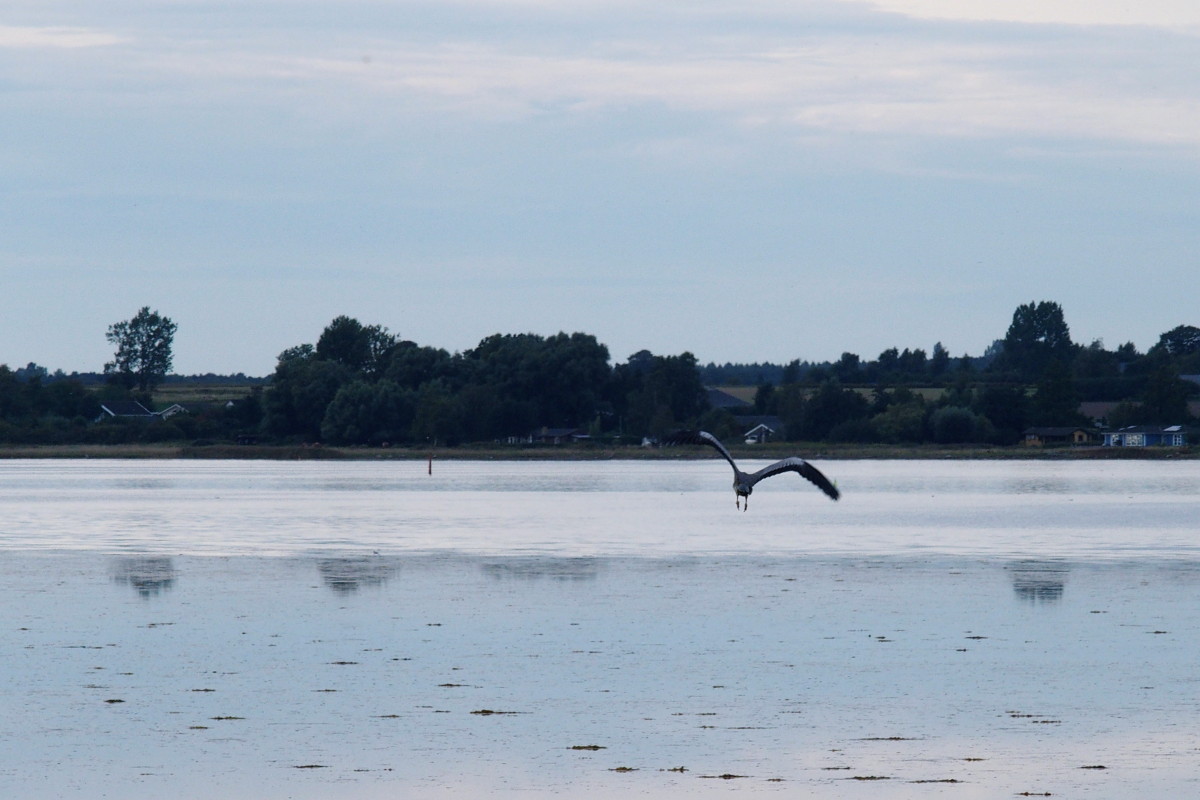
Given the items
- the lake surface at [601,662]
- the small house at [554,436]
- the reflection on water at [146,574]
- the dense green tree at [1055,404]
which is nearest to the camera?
the lake surface at [601,662]

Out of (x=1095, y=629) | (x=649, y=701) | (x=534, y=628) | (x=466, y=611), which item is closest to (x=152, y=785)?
(x=649, y=701)

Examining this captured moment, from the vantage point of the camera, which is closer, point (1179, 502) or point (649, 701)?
point (649, 701)

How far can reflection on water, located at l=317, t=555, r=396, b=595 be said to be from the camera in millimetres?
21188

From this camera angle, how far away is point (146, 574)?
22.9 metres

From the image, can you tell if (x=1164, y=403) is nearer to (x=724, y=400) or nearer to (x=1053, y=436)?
(x=1053, y=436)

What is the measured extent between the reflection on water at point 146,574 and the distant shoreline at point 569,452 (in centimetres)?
6075

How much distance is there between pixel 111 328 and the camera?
14750 centimetres

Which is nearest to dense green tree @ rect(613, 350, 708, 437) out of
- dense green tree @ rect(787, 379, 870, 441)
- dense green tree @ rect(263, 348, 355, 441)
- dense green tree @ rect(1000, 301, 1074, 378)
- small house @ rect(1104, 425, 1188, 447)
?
dense green tree @ rect(787, 379, 870, 441)

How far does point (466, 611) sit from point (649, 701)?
19.3 ft

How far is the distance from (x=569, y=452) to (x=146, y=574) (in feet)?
248

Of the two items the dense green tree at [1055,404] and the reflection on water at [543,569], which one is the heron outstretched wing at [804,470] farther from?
the dense green tree at [1055,404]

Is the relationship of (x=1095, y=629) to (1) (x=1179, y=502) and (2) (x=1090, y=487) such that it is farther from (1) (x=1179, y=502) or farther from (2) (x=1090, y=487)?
(2) (x=1090, y=487)

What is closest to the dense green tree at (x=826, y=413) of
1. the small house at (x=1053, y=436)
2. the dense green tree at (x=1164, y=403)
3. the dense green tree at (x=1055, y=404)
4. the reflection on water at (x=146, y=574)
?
the small house at (x=1053, y=436)

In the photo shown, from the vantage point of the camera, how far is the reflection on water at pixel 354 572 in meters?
21.2
